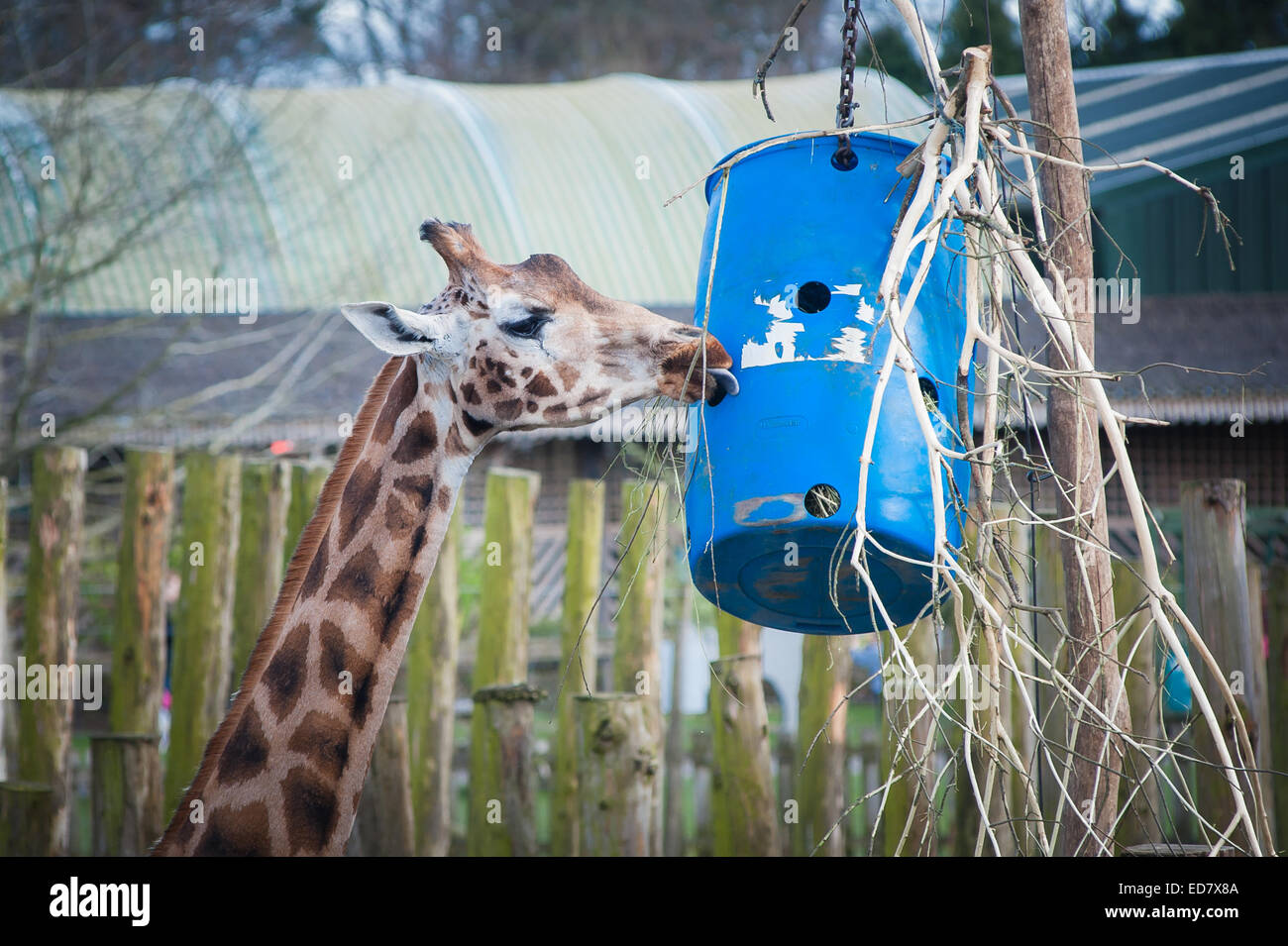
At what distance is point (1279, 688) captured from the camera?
13.0 ft

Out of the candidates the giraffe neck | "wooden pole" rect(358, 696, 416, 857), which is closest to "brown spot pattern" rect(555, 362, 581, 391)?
the giraffe neck

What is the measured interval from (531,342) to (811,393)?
62 cm

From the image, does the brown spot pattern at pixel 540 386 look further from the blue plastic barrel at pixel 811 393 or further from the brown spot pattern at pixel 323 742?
the brown spot pattern at pixel 323 742

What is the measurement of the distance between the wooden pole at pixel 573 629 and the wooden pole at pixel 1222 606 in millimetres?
1889

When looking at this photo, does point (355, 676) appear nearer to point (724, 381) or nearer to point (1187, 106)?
point (724, 381)

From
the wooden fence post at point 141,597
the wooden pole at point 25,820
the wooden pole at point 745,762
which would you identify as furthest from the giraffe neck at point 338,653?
the wooden fence post at point 141,597

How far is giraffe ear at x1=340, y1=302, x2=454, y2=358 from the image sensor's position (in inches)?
98.3

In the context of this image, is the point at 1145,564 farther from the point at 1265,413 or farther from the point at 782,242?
the point at 1265,413

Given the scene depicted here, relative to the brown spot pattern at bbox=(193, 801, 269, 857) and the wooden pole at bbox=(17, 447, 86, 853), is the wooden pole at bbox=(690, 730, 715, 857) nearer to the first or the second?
the wooden pole at bbox=(17, 447, 86, 853)

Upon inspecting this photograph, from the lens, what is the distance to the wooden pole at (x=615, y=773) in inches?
151

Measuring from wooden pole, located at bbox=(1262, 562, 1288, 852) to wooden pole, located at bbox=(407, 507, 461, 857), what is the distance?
2.72 meters

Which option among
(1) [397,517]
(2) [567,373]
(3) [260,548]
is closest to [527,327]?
(2) [567,373]
